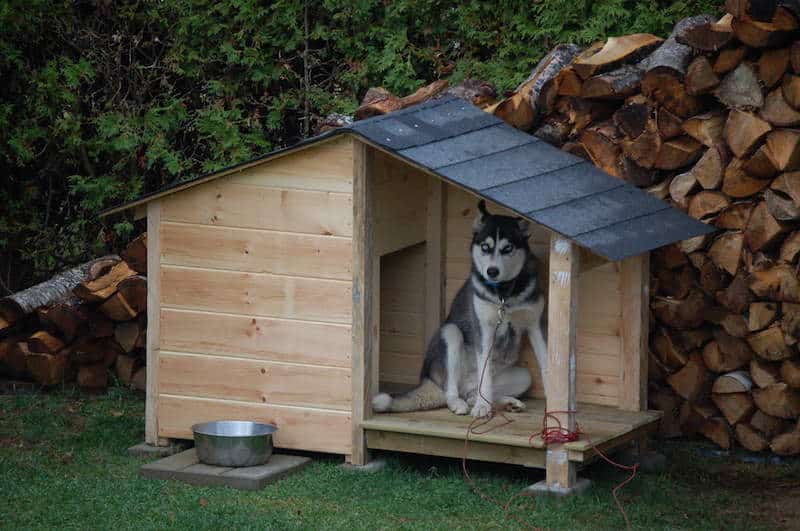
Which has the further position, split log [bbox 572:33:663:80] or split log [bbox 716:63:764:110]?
split log [bbox 572:33:663:80]

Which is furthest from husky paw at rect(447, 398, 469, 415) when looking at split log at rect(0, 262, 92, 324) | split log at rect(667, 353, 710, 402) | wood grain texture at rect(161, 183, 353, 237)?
split log at rect(0, 262, 92, 324)

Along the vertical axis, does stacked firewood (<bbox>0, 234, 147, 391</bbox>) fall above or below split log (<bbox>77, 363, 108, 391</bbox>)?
above

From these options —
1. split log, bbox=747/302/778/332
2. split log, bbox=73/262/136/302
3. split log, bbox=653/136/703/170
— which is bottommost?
split log, bbox=747/302/778/332

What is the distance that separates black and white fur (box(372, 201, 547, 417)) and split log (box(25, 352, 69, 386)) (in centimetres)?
276

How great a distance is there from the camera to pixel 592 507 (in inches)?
221

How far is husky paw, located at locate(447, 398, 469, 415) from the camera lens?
641 centimetres

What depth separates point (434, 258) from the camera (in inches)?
276

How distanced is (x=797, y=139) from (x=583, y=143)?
125 centimetres

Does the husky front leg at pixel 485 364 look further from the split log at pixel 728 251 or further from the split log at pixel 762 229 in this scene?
the split log at pixel 762 229

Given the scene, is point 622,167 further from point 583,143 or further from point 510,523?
point 510,523

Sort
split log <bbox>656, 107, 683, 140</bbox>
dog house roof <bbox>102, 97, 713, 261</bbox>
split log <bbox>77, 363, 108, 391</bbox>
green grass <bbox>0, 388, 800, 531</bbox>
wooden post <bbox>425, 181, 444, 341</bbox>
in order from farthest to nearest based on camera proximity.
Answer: split log <bbox>77, 363, 108, 391</bbox> < wooden post <bbox>425, 181, 444, 341</bbox> < split log <bbox>656, 107, 683, 140</bbox> < dog house roof <bbox>102, 97, 713, 261</bbox> < green grass <bbox>0, 388, 800, 531</bbox>

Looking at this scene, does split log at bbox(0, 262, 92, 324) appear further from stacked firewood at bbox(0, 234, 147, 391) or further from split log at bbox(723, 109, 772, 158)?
split log at bbox(723, 109, 772, 158)

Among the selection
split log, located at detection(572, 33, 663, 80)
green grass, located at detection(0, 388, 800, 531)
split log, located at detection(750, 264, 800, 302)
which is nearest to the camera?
green grass, located at detection(0, 388, 800, 531)

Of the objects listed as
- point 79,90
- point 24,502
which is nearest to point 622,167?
point 24,502
